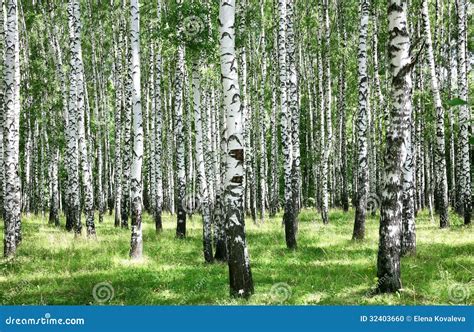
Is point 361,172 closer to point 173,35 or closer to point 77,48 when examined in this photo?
point 173,35

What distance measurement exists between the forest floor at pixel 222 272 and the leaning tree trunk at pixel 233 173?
0.41 m

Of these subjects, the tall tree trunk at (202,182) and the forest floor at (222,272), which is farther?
the tall tree trunk at (202,182)

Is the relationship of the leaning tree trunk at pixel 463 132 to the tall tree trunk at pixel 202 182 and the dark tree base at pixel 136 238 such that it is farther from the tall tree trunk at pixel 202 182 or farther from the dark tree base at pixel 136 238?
the dark tree base at pixel 136 238

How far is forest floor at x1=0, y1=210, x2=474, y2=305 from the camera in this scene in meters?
8.59

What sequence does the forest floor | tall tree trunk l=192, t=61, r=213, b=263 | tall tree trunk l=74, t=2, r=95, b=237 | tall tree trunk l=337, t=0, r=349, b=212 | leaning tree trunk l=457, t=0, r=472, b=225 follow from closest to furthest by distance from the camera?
1. the forest floor
2. tall tree trunk l=192, t=61, r=213, b=263
3. tall tree trunk l=74, t=2, r=95, b=237
4. leaning tree trunk l=457, t=0, r=472, b=225
5. tall tree trunk l=337, t=0, r=349, b=212

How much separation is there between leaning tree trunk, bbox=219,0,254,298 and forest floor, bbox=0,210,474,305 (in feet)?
1.36

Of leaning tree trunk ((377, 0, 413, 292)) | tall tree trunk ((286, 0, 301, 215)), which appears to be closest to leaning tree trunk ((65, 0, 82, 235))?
tall tree trunk ((286, 0, 301, 215))

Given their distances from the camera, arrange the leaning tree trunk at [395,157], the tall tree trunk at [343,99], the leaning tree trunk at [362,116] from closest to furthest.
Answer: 1. the leaning tree trunk at [395,157]
2. the leaning tree trunk at [362,116]
3. the tall tree trunk at [343,99]

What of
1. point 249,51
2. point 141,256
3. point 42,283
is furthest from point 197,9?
point 249,51

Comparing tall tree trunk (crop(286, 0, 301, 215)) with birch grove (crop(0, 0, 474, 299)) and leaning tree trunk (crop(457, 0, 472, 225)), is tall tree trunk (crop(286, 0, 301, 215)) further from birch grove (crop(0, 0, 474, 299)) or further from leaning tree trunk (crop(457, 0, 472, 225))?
leaning tree trunk (crop(457, 0, 472, 225))

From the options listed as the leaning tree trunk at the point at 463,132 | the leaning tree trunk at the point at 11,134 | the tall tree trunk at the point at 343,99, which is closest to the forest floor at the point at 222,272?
the leaning tree trunk at the point at 11,134

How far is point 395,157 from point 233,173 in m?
2.85

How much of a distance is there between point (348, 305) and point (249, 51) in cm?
2372

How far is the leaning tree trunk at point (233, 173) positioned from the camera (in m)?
8.21
